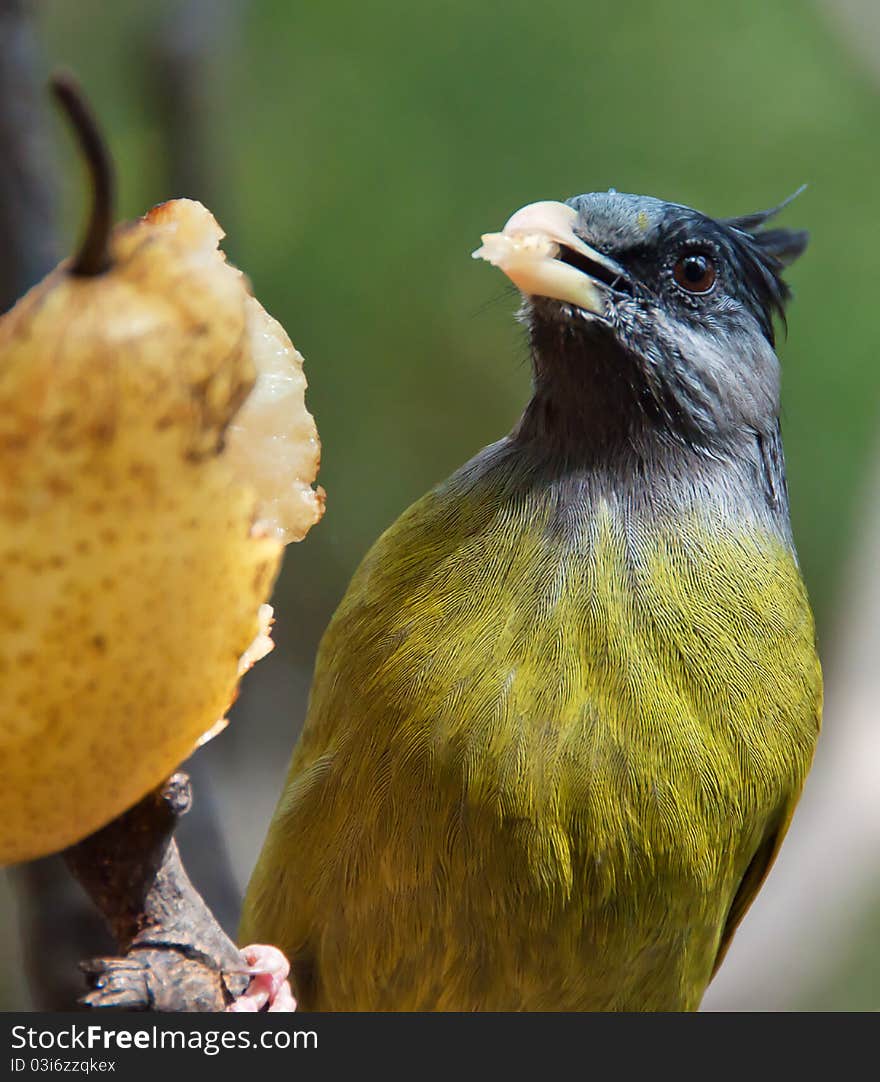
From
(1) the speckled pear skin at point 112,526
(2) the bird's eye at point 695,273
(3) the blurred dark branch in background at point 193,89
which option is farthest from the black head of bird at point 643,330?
(3) the blurred dark branch in background at point 193,89

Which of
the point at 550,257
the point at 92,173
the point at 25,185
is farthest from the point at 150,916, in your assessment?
the point at 25,185

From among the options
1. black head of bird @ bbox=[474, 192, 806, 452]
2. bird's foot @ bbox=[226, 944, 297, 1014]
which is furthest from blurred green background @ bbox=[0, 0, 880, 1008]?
bird's foot @ bbox=[226, 944, 297, 1014]

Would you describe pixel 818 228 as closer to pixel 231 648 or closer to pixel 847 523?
pixel 847 523

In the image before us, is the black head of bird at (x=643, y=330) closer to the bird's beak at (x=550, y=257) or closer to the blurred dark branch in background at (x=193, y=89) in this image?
→ the bird's beak at (x=550, y=257)

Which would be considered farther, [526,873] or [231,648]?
[526,873]

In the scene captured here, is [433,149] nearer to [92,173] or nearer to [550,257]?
[550,257]

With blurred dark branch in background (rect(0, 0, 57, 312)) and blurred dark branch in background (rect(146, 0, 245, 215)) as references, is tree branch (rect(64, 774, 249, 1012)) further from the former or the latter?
blurred dark branch in background (rect(146, 0, 245, 215))

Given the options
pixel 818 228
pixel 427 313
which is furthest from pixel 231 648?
pixel 818 228
